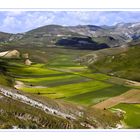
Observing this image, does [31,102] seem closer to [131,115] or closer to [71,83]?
[71,83]

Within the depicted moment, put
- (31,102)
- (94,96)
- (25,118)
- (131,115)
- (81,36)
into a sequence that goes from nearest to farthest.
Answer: (25,118) < (31,102) < (131,115) < (94,96) < (81,36)

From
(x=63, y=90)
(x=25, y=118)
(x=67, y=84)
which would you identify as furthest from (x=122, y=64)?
(x=25, y=118)

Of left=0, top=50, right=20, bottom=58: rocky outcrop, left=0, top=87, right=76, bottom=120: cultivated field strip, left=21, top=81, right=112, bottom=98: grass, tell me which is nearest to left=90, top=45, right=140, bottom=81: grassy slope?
left=21, top=81, right=112, bottom=98: grass

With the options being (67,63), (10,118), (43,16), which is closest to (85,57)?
(67,63)

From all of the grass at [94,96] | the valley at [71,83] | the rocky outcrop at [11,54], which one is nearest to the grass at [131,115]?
the valley at [71,83]
